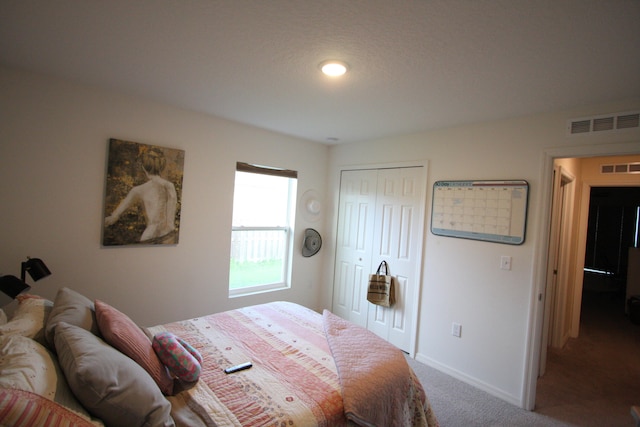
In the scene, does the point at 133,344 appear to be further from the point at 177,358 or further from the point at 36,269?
the point at 36,269

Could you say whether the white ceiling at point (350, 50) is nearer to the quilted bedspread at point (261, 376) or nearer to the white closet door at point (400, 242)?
the white closet door at point (400, 242)

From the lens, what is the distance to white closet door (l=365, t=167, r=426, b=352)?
3.26m

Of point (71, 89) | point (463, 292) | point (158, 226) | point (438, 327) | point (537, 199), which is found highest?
point (71, 89)

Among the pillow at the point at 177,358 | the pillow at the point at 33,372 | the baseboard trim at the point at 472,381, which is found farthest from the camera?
the baseboard trim at the point at 472,381

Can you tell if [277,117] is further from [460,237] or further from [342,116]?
[460,237]

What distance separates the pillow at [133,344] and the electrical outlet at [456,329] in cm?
251

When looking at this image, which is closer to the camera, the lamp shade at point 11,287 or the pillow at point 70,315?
the pillow at point 70,315

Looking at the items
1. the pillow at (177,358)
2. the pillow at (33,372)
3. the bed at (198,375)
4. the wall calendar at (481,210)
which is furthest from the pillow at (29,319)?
the wall calendar at (481,210)

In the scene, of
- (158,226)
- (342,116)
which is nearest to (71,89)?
(158,226)

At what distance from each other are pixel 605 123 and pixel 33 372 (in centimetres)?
348

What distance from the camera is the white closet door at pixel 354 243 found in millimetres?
3738

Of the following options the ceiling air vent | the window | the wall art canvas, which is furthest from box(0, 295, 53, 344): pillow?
the ceiling air vent

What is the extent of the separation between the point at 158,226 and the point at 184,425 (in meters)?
1.99

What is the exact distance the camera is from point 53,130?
7.50 ft
